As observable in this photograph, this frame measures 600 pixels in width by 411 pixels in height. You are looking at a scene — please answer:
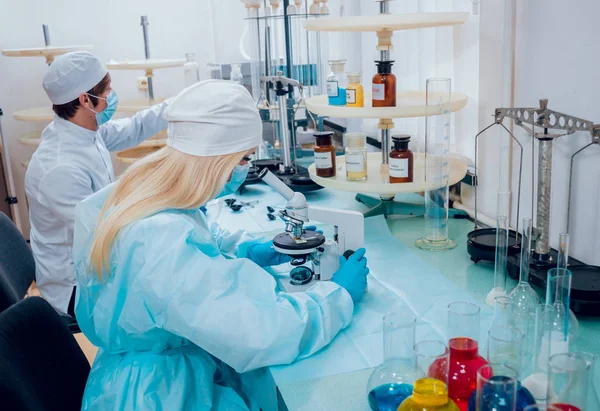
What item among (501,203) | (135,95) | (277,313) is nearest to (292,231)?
(277,313)

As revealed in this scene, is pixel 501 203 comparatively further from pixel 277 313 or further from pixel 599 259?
pixel 277 313

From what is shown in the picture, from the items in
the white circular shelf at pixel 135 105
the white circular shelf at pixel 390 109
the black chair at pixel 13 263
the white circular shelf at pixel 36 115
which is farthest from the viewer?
the white circular shelf at pixel 135 105

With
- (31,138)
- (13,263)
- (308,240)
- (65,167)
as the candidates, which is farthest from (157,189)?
(31,138)

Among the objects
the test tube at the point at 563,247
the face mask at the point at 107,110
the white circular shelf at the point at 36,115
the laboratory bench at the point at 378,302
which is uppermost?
the face mask at the point at 107,110

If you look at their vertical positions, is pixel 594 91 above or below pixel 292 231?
above

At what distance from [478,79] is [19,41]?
2.78 metres

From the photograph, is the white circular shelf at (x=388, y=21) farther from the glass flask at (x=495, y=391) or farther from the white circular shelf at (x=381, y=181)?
the glass flask at (x=495, y=391)

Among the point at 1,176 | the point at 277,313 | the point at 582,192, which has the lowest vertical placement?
the point at 1,176

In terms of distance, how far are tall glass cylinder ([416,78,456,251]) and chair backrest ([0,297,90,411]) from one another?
0.96 meters

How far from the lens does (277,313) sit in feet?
3.92

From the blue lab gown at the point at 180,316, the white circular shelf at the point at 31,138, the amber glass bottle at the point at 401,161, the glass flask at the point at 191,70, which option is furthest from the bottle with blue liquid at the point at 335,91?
the white circular shelf at the point at 31,138

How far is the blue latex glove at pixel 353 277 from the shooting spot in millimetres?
1388

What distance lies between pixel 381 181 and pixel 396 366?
99cm

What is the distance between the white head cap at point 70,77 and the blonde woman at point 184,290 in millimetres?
978
